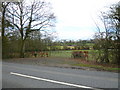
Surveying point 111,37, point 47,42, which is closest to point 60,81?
point 111,37

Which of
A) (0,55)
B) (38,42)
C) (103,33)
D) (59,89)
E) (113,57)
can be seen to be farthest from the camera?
(38,42)

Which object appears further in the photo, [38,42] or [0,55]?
[38,42]

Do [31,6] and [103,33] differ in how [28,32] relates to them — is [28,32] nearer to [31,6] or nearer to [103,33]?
[31,6]

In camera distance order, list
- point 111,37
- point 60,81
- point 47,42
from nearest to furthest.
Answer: point 60,81, point 111,37, point 47,42

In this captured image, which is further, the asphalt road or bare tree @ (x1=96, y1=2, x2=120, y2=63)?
bare tree @ (x1=96, y1=2, x2=120, y2=63)

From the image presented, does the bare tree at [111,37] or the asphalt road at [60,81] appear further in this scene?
the bare tree at [111,37]

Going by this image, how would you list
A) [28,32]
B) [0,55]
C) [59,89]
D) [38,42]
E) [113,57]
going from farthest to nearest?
[38,42] < [28,32] < [0,55] < [113,57] < [59,89]

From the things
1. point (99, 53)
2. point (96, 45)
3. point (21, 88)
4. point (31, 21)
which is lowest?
point (21, 88)

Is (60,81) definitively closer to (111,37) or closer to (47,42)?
(111,37)

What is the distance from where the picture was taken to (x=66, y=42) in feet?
75.8

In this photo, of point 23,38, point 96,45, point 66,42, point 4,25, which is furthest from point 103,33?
point 4,25

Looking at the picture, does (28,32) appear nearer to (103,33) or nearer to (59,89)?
(103,33)

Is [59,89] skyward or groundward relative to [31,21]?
groundward

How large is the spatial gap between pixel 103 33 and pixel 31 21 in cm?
1229
